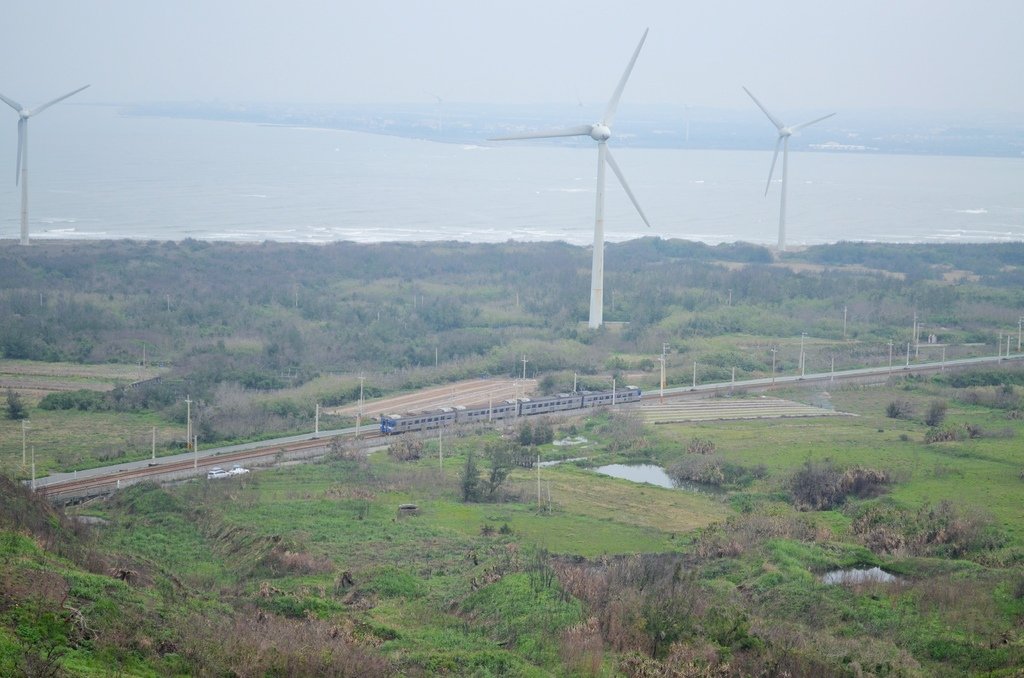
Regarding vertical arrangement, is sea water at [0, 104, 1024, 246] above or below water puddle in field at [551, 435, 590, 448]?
above

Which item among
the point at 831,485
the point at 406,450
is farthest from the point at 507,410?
the point at 831,485

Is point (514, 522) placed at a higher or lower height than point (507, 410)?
lower

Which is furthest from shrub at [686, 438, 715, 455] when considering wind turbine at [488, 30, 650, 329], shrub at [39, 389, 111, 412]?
shrub at [39, 389, 111, 412]

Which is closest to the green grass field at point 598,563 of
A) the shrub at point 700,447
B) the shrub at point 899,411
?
the shrub at point 700,447

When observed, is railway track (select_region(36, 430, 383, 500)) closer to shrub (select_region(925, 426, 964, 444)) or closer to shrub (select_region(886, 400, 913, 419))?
shrub (select_region(925, 426, 964, 444))

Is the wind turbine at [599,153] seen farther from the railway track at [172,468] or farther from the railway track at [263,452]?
the railway track at [172,468]

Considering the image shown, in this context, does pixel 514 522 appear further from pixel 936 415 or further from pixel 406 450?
pixel 936 415
